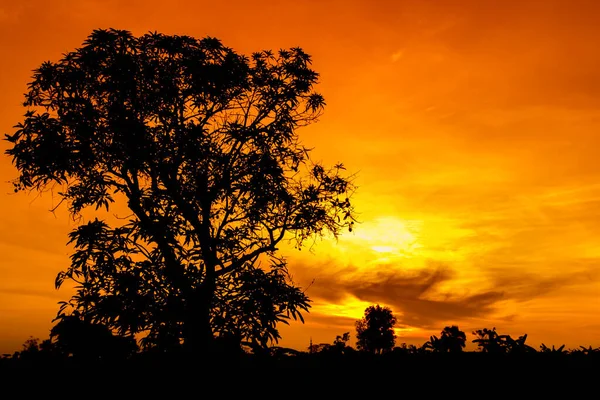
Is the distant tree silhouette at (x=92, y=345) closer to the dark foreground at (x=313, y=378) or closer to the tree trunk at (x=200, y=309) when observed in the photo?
the dark foreground at (x=313, y=378)

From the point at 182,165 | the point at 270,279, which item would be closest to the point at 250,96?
the point at 182,165

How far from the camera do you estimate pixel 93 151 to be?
2406 centimetres

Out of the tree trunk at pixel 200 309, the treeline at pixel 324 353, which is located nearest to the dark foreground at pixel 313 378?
the treeline at pixel 324 353

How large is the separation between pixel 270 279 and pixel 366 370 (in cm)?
2030

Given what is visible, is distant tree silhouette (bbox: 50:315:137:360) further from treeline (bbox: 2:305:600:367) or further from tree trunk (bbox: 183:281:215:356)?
tree trunk (bbox: 183:281:215:356)

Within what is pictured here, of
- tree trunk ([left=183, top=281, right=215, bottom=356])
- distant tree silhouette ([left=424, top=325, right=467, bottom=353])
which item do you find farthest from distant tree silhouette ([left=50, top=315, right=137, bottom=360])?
tree trunk ([left=183, top=281, right=215, bottom=356])

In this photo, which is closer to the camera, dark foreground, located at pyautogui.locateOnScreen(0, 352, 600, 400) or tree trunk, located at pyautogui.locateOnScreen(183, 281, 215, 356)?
dark foreground, located at pyautogui.locateOnScreen(0, 352, 600, 400)

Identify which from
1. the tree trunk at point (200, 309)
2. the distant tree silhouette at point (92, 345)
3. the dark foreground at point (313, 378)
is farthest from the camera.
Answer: the tree trunk at point (200, 309)

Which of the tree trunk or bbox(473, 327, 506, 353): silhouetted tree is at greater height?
the tree trunk

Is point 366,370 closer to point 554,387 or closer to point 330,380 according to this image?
point 330,380

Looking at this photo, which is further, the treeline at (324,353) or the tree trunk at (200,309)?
the tree trunk at (200,309)

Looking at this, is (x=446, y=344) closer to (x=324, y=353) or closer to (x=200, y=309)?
(x=324, y=353)

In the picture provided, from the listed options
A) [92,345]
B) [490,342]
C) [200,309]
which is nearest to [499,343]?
[490,342]

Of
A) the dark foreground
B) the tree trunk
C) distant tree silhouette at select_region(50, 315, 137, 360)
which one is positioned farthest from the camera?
the tree trunk
